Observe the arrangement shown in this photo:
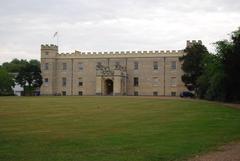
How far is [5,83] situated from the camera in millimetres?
83375

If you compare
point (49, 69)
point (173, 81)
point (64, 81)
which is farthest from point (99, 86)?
point (173, 81)

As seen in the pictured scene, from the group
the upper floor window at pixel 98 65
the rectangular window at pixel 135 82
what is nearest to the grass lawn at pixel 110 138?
Answer: the rectangular window at pixel 135 82

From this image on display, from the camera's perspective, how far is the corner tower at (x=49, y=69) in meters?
84.3

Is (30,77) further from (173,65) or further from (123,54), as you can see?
(173,65)

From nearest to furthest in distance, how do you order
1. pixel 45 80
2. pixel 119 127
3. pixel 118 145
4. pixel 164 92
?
pixel 118 145 < pixel 119 127 < pixel 164 92 < pixel 45 80

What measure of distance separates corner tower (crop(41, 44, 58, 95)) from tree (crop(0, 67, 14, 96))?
619 centimetres

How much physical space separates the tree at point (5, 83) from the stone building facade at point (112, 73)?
6.31 meters

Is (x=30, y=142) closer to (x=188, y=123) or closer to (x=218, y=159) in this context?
(x=218, y=159)

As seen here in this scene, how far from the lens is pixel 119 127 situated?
68.2ft

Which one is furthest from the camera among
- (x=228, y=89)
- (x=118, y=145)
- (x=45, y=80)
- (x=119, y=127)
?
(x=45, y=80)

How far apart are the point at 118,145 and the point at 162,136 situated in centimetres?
279

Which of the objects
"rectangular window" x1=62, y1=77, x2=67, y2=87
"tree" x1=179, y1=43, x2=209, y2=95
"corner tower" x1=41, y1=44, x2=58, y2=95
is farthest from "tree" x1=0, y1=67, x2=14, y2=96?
"tree" x1=179, y1=43, x2=209, y2=95

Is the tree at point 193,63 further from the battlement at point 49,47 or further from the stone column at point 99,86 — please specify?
the battlement at point 49,47

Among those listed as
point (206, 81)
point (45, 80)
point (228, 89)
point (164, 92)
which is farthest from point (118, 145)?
point (45, 80)
